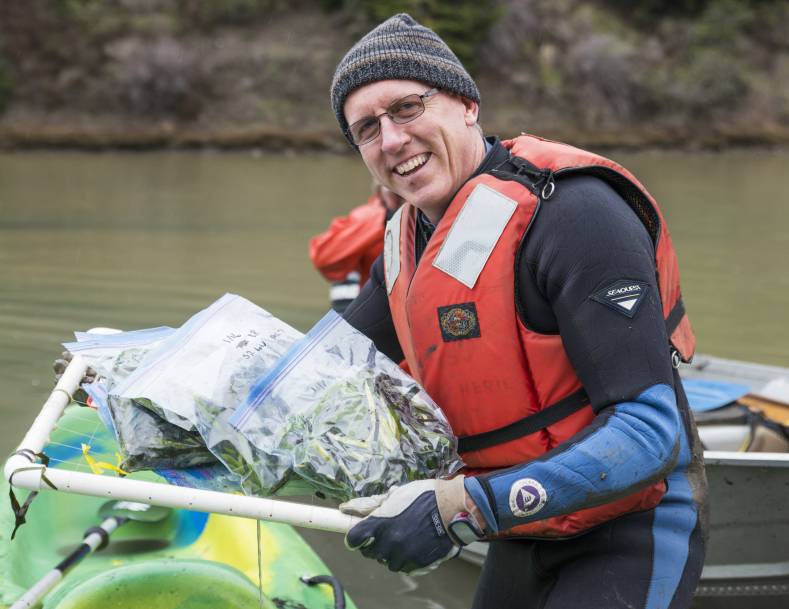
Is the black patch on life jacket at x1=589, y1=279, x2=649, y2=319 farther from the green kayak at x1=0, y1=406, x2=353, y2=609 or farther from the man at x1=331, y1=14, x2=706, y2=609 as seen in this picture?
the green kayak at x1=0, y1=406, x2=353, y2=609

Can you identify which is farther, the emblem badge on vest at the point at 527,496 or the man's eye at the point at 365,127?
the man's eye at the point at 365,127

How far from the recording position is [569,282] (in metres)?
1.43

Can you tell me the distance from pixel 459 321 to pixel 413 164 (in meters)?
0.26

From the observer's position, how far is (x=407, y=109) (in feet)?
5.31

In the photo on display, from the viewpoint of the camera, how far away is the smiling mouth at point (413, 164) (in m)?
1.63

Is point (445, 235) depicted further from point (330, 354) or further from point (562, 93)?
point (562, 93)

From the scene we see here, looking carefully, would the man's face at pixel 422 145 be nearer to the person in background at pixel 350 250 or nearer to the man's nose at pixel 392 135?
the man's nose at pixel 392 135

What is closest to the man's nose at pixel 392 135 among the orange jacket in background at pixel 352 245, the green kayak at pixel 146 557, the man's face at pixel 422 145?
the man's face at pixel 422 145

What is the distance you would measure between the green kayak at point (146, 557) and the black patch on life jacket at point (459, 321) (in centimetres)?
72

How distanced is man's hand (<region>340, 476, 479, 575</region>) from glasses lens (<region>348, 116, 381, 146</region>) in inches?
22.4

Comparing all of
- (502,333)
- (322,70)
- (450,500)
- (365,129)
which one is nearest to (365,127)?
(365,129)

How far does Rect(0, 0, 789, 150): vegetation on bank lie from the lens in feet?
72.6

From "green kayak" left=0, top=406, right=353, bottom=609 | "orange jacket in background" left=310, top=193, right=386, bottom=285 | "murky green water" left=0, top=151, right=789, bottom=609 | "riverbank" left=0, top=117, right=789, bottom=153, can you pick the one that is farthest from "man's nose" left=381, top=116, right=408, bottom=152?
"riverbank" left=0, top=117, right=789, bottom=153

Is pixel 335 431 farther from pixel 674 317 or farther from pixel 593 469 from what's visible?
pixel 674 317
